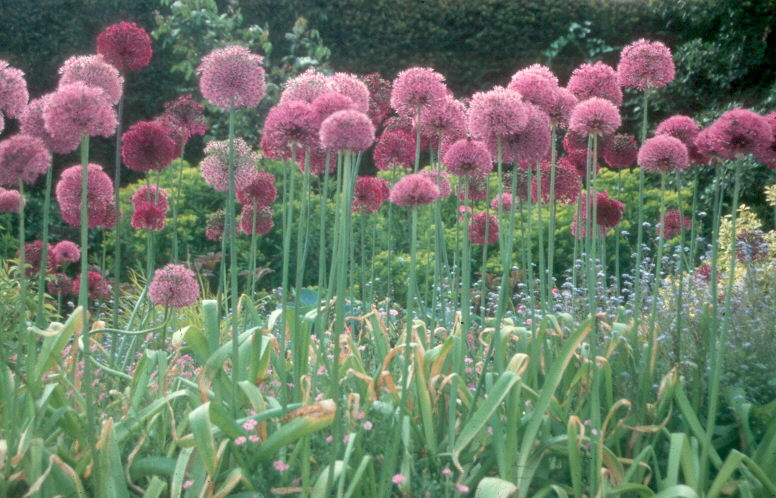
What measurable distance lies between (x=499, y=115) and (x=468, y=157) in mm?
283

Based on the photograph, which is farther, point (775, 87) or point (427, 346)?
point (775, 87)

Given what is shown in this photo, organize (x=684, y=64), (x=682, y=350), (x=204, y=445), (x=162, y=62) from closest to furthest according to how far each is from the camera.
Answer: (x=204, y=445) → (x=682, y=350) → (x=684, y=64) → (x=162, y=62)

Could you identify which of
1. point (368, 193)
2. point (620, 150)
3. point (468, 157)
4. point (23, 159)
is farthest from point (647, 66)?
point (23, 159)

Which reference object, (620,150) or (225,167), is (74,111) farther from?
(620,150)

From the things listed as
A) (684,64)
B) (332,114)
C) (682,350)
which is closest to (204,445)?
(332,114)

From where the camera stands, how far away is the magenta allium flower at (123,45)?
270cm

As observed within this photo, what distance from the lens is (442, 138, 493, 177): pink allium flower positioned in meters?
2.41

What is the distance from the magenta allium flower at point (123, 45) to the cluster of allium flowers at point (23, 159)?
74cm

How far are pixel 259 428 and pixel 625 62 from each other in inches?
71.0

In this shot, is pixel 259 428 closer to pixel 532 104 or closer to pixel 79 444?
pixel 79 444

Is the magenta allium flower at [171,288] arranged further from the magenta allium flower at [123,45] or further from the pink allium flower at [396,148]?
the pink allium flower at [396,148]

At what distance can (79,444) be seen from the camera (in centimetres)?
217

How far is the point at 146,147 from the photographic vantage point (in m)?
2.80

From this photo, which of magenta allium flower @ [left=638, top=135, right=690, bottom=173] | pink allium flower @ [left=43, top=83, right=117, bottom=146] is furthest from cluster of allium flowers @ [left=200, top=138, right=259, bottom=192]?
magenta allium flower @ [left=638, top=135, right=690, bottom=173]
